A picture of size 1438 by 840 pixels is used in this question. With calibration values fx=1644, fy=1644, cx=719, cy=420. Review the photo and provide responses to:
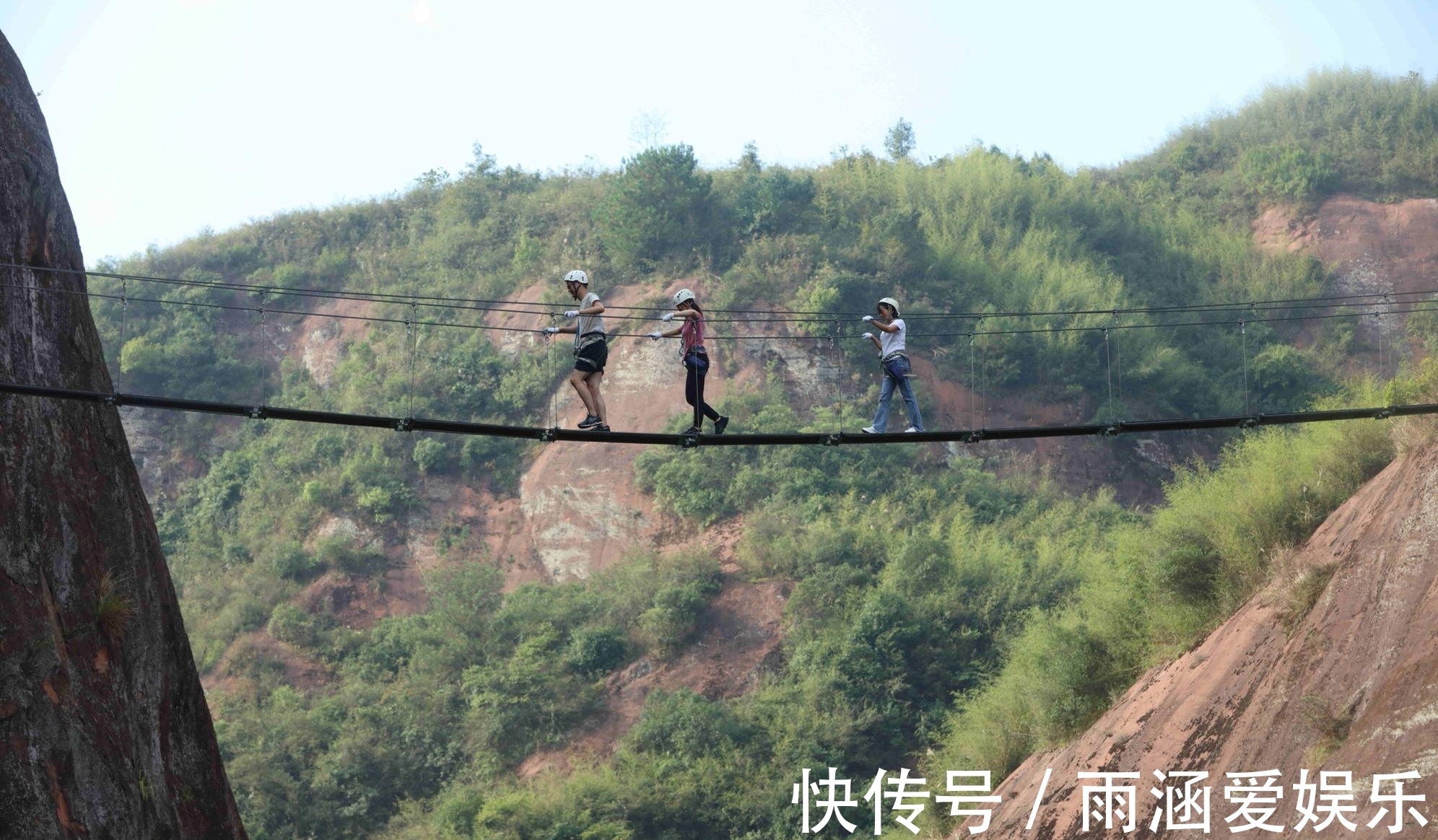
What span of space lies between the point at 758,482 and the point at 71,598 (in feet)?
106

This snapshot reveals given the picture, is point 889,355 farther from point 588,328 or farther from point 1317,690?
point 1317,690

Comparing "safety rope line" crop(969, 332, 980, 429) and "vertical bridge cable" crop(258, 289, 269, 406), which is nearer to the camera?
"vertical bridge cable" crop(258, 289, 269, 406)

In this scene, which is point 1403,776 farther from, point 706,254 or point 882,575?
point 706,254

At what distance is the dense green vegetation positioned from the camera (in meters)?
36.3

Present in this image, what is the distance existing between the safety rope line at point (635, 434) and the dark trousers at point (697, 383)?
15.3 inches

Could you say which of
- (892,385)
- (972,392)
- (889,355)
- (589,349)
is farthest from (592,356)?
(972,392)

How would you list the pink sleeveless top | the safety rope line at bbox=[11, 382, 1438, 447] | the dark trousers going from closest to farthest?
the safety rope line at bbox=[11, 382, 1438, 447] → the pink sleeveless top → the dark trousers

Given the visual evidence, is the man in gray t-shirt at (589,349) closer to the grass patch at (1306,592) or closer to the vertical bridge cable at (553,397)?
the vertical bridge cable at (553,397)

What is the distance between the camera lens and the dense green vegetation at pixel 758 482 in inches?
1431

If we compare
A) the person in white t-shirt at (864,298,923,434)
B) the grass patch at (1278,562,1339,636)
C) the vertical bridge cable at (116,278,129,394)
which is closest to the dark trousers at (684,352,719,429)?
the person in white t-shirt at (864,298,923,434)

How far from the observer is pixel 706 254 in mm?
57125

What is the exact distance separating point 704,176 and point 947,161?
11.1 metres

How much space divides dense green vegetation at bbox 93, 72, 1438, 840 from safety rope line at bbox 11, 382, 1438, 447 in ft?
32.9

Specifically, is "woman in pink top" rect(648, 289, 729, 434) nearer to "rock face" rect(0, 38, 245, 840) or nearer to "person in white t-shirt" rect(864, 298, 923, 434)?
"person in white t-shirt" rect(864, 298, 923, 434)
